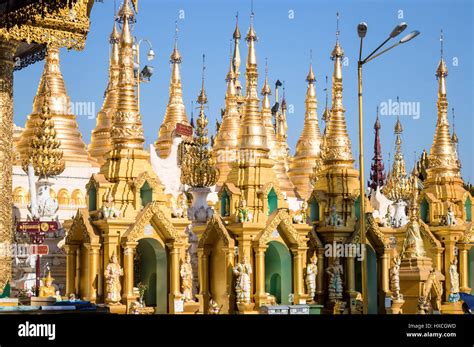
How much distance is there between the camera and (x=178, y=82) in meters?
39.1

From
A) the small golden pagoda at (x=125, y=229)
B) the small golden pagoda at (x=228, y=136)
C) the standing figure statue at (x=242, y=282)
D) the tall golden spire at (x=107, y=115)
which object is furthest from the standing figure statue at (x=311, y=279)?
the tall golden spire at (x=107, y=115)

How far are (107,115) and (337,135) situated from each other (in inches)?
366

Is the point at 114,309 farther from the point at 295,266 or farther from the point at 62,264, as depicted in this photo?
the point at 295,266

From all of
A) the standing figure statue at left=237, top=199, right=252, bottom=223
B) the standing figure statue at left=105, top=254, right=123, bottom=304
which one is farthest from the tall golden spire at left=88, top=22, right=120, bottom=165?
the standing figure statue at left=105, top=254, right=123, bottom=304

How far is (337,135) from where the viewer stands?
1190 inches

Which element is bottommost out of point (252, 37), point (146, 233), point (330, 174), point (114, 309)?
point (114, 309)

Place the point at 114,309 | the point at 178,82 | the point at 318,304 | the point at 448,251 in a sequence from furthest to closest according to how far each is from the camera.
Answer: the point at 178,82 < the point at 448,251 < the point at 318,304 < the point at 114,309

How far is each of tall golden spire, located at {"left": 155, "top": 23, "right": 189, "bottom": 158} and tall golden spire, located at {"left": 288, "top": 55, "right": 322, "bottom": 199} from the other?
5.26 m

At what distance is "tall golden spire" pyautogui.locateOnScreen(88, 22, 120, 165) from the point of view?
3594 centimetres

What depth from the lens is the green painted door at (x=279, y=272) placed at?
27.9 m

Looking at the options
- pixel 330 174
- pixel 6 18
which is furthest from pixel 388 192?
pixel 6 18

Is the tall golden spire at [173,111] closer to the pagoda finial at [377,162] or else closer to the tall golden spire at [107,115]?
the tall golden spire at [107,115]

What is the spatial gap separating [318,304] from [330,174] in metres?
3.83

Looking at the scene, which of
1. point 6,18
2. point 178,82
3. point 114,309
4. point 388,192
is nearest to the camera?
point 6,18
